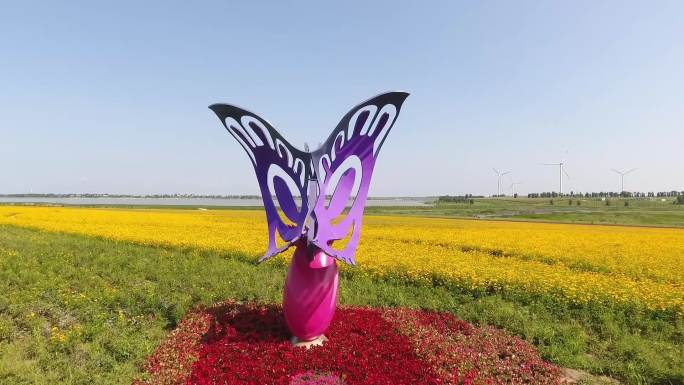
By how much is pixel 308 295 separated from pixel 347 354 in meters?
1.01

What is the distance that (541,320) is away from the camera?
798cm

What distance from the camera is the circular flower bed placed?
516cm

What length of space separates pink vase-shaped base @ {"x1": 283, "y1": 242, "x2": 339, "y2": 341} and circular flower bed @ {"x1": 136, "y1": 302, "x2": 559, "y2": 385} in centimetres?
31

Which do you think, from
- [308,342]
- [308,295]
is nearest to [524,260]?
[308,342]

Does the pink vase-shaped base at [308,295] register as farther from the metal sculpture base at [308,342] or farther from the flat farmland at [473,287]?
the flat farmland at [473,287]

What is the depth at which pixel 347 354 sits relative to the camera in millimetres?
5746

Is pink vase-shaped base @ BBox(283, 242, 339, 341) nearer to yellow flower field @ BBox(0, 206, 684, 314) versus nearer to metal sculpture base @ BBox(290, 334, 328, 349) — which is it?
metal sculpture base @ BBox(290, 334, 328, 349)

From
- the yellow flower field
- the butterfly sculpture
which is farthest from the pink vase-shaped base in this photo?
the yellow flower field

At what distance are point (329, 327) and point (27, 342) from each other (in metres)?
4.79

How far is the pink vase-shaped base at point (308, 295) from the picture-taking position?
6.11 m

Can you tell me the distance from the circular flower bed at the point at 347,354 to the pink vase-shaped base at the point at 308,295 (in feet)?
1.02

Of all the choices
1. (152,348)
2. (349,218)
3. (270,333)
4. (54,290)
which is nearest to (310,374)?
(270,333)

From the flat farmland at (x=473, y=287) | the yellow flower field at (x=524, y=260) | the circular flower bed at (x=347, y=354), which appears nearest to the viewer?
the circular flower bed at (x=347, y=354)

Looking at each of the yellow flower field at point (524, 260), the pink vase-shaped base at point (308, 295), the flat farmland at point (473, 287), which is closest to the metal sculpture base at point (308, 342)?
the pink vase-shaped base at point (308, 295)
